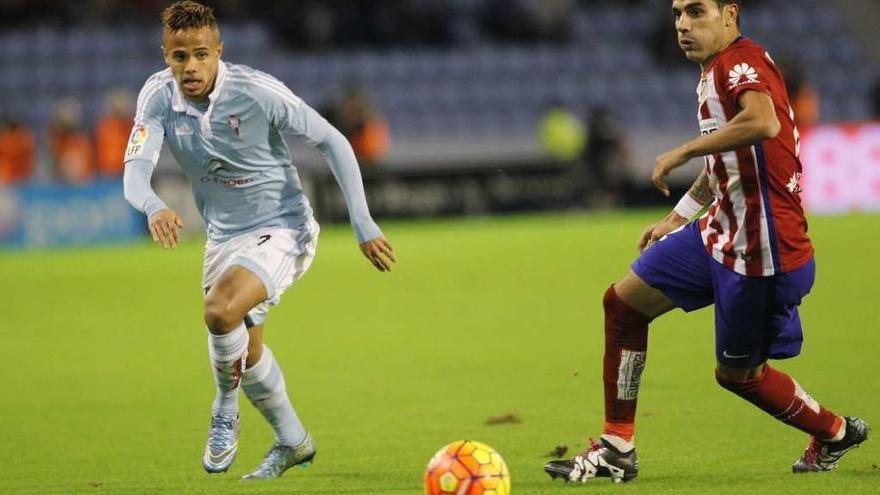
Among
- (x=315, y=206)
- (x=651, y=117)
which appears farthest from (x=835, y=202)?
(x=315, y=206)

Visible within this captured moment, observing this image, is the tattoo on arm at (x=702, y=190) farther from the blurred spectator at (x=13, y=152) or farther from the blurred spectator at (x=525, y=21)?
the blurred spectator at (x=525, y=21)

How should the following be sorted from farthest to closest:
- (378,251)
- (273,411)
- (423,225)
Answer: (423,225)
(273,411)
(378,251)

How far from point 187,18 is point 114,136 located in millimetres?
16822

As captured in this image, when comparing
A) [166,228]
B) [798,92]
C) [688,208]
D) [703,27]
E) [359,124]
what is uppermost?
[703,27]

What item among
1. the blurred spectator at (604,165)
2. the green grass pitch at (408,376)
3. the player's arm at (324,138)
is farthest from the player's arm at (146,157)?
the blurred spectator at (604,165)

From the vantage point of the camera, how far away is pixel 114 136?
22.9m

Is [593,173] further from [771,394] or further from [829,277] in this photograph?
[771,394]

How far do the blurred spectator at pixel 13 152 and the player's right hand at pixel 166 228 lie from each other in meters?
17.7

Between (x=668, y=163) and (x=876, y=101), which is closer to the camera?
(x=668, y=163)

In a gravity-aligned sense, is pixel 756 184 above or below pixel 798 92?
above

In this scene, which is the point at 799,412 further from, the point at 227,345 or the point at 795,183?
the point at 227,345

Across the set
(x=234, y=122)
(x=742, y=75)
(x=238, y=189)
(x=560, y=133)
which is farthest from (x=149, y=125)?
(x=560, y=133)

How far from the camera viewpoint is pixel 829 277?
45.6 feet

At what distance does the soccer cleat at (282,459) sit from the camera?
6723mm
